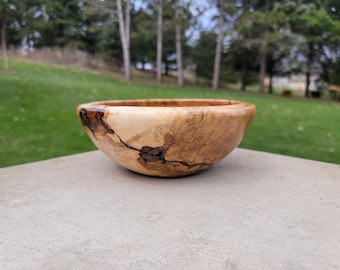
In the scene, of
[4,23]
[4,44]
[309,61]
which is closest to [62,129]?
[4,23]

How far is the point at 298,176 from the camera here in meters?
2.30

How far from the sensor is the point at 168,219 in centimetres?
155

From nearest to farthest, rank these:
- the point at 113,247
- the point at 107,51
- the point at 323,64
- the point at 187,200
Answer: the point at 113,247 < the point at 187,200 < the point at 323,64 < the point at 107,51

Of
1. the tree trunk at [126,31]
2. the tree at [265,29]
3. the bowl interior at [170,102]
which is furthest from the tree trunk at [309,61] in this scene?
the bowl interior at [170,102]

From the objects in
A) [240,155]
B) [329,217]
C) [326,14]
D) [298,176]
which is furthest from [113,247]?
[326,14]

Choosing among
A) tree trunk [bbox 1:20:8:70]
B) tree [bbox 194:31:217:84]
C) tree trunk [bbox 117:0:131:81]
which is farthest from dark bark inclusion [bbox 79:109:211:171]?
tree [bbox 194:31:217:84]

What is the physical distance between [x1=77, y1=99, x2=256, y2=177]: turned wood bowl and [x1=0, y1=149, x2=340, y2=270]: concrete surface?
0.50 feet

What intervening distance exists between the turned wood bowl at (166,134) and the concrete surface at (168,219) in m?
0.15

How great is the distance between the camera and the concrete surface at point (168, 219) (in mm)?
1207

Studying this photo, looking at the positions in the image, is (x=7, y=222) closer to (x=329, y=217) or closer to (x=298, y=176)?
(x=329, y=217)

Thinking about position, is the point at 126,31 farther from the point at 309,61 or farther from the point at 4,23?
the point at 309,61

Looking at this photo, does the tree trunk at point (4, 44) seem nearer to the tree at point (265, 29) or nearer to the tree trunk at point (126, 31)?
the tree trunk at point (126, 31)

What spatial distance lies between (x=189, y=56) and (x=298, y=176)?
15.4m

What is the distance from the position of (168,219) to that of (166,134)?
1.87 ft
